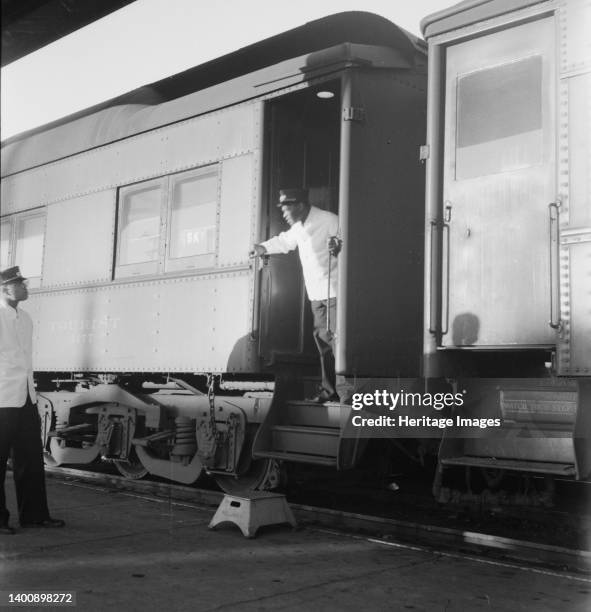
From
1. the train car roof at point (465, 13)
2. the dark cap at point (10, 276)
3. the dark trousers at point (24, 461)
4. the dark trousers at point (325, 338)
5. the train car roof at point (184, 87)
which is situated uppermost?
the train car roof at point (184, 87)

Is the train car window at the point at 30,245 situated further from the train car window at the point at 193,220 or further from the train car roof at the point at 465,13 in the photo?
the train car roof at the point at 465,13

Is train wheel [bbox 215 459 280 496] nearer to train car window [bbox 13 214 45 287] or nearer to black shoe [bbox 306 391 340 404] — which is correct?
black shoe [bbox 306 391 340 404]

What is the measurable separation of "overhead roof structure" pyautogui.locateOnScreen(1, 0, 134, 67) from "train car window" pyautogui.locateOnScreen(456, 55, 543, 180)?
2.55 meters

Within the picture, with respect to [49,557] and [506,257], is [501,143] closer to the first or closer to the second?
[506,257]

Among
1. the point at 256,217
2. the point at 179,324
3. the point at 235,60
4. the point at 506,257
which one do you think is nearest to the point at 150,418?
the point at 179,324

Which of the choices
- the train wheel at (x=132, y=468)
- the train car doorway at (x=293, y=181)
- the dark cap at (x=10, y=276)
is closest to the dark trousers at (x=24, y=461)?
the dark cap at (x=10, y=276)

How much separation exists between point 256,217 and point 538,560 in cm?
333

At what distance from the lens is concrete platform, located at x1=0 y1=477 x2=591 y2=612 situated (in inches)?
145

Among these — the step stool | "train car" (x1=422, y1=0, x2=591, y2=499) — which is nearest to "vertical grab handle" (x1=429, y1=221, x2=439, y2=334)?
"train car" (x1=422, y1=0, x2=591, y2=499)

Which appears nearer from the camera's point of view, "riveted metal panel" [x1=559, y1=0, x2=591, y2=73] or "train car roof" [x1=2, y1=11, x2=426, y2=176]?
"riveted metal panel" [x1=559, y1=0, x2=591, y2=73]

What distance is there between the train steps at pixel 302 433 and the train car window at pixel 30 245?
3.63 meters

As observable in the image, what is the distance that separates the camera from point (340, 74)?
592 cm

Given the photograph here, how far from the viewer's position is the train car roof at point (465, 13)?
496cm

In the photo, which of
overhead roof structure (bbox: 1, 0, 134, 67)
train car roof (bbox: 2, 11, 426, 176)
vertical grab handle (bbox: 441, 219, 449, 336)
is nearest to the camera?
overhead roof structure (bbox: 1, 0, 134, 67)
